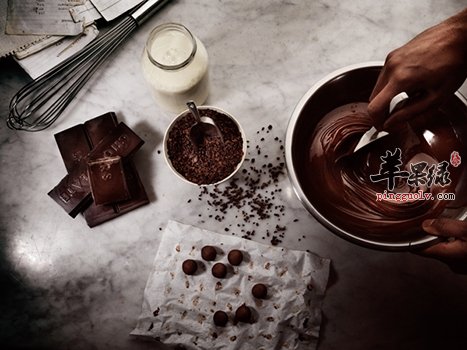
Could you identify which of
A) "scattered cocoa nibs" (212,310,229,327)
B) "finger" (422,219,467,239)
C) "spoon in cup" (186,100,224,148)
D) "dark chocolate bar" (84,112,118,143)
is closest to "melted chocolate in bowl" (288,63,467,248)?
"finger" (422,219,467,239)

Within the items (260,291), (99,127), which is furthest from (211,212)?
(99,127)

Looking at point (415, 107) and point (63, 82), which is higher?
point (63, 82)

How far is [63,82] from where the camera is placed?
998 mm

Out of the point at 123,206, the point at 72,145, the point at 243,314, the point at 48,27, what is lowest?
the point at 243,314

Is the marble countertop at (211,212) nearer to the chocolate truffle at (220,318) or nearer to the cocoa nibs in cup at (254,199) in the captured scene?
the cocoa nibs in cup at (254,199)

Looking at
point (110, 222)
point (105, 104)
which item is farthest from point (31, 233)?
point (105, 104)

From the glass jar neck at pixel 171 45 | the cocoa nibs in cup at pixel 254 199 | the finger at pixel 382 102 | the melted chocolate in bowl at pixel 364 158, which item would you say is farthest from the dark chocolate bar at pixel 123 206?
the finger at pixel 382 102

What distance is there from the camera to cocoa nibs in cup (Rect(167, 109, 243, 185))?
0.91m

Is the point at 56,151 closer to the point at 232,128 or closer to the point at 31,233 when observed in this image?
the point at 31,233

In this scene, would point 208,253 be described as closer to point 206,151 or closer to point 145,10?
point 206,151

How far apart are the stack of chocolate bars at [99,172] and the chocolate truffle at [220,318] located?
0.90ft

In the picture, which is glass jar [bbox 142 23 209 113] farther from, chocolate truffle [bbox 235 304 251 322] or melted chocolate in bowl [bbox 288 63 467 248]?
chocolate truffle [bbox 235 304 251 322]

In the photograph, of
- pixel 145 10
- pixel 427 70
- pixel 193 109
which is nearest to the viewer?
pixel 427 70

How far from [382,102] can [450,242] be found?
0.27m
